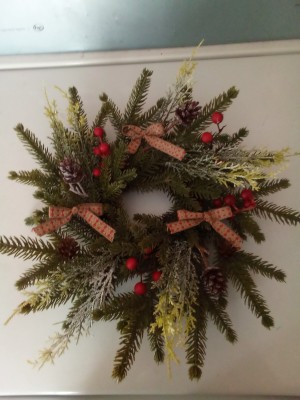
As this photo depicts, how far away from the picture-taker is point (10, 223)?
0.90 m

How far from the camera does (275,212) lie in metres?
0.75

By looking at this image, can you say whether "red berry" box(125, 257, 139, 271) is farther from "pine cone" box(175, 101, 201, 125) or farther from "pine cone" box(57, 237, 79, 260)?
"pine cone" box(175, 101, 201, 125)

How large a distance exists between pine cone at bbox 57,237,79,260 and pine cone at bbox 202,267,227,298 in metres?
0.30

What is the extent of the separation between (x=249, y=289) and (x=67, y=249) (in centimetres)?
41

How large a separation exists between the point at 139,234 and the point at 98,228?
9 centimetres

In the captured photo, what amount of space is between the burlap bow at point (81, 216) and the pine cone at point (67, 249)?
5 cm

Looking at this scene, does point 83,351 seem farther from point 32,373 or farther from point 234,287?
point 234,287

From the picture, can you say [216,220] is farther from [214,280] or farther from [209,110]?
[209,110]

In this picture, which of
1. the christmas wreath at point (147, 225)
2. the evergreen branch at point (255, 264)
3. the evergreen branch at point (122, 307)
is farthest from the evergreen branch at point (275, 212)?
the evergreen branch at point (122, 307)

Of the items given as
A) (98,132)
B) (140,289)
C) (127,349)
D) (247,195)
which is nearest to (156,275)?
(140,289)

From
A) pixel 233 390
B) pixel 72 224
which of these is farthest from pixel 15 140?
pixel 233 390

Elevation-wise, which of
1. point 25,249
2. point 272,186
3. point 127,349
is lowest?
point 127,349

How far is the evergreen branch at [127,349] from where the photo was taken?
22.5 inches

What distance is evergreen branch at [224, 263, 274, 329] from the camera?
0.66 metres
